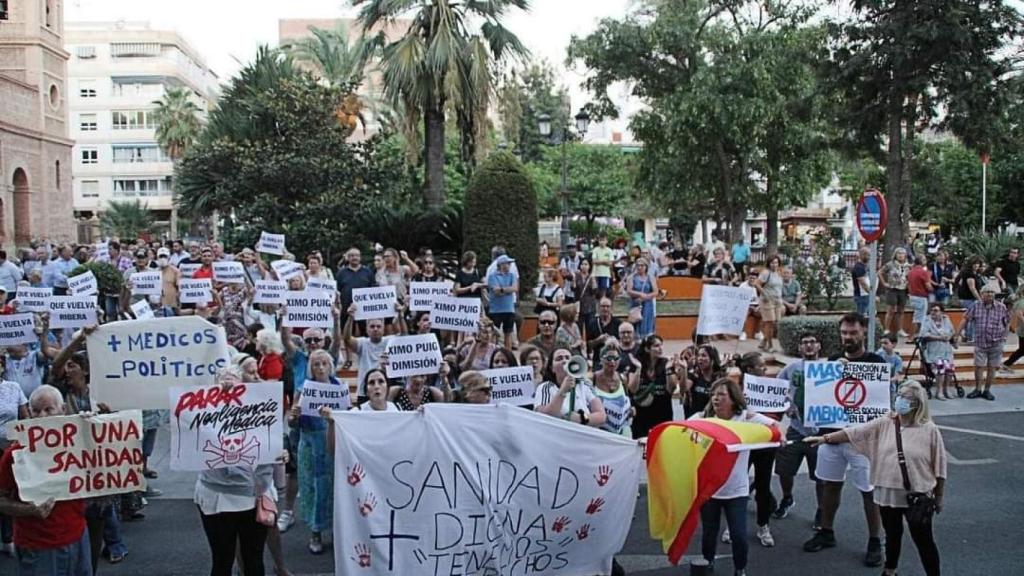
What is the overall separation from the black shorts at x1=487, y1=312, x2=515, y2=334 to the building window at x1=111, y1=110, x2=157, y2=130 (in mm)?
61690

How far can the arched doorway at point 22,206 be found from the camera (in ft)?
135

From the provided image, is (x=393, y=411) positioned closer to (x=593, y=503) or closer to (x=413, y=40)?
(x=593, y=503)

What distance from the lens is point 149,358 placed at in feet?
25.3

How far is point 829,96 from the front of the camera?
20.3 meters

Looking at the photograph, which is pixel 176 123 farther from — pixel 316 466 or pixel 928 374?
pixel 316 466

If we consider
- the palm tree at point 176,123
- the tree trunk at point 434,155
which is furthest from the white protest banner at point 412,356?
the palm tree at point 176,123

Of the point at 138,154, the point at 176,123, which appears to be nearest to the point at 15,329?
the point at 176,123

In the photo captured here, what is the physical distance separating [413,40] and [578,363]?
14.9 metres

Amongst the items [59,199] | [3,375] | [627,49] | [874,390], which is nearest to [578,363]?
[874,390]

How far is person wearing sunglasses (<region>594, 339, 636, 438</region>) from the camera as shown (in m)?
7.48

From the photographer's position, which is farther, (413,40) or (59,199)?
(59,199)

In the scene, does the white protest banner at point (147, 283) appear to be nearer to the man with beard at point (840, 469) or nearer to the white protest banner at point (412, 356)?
the white protest banner at point (412, 356)

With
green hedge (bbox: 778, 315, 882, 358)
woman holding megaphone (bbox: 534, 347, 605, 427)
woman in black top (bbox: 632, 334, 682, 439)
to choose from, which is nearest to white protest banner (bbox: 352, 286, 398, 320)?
woman holding megaphone (bbox: 534, 347, 605, 427)

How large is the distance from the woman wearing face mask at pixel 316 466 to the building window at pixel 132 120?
6693 cm
